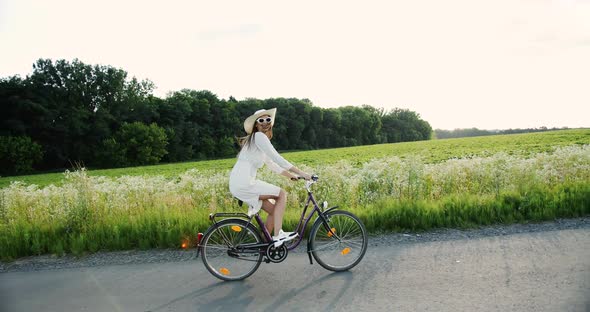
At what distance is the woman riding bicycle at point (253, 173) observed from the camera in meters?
4.84

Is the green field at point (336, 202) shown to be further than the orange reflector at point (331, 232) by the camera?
Yes

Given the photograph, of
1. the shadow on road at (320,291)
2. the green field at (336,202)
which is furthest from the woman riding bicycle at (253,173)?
the green field at (336,202)

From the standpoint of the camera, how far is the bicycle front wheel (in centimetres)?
514

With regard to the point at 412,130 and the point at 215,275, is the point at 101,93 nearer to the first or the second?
the point at 215,275

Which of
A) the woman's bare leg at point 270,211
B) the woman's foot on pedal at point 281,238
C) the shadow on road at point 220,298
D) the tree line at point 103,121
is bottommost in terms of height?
the shadow on road at point 220,298

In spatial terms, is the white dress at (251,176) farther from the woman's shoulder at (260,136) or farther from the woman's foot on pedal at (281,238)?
the woman's foot on pedal at (281,238)

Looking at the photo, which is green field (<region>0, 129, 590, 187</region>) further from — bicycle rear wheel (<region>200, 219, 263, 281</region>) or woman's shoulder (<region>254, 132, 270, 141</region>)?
woman's shoulder (<region>254, 132, 270, 141</region>)

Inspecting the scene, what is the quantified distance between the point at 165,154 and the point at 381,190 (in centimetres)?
5553

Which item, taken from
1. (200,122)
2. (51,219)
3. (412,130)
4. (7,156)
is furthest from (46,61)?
(412,130)

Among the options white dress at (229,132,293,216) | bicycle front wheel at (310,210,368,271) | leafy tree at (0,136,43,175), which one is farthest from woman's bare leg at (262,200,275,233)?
leafy tree at (0,136,43,175)

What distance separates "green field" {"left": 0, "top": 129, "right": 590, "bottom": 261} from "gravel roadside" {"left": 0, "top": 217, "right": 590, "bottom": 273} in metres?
0.20

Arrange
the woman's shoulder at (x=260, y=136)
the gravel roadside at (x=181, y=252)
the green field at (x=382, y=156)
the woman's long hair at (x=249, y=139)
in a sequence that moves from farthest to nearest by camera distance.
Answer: the green field at (x=382, y=156)
the gravel roadside at (x=181, y=252)
the woman's long hair at (x=249, y=139)
the woman's shoulder at (x=260, y=136)

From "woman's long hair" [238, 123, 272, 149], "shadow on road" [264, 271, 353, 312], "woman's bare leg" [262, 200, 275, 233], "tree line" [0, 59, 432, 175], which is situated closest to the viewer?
"shadow on road" [264, 271, 353, 312]

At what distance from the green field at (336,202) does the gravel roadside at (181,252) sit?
7.7 inches
